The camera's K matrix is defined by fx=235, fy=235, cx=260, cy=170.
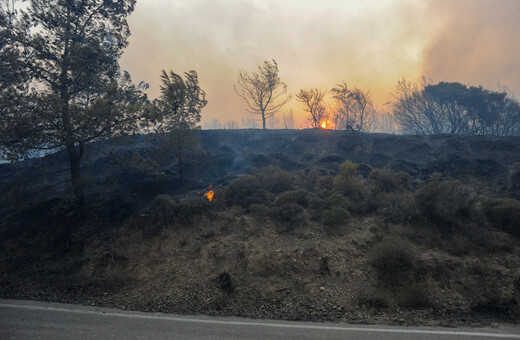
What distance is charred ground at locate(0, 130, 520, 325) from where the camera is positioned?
6383 millimetres

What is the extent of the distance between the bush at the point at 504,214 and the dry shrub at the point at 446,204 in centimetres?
75

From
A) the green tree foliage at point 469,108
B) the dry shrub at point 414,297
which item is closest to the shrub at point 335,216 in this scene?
the dry shrub at point 414,297

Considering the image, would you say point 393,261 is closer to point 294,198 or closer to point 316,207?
point 316,207

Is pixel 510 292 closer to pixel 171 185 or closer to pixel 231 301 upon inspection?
pixel 231 301

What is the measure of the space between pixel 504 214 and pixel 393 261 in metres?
5.92

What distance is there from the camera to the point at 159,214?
34.9 feet

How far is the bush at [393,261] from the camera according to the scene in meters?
6.94

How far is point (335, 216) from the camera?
9930 millimetres

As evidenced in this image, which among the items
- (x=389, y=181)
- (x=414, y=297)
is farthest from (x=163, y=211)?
(x=389, y=181)

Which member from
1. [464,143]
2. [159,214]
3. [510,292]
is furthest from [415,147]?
[159,214]

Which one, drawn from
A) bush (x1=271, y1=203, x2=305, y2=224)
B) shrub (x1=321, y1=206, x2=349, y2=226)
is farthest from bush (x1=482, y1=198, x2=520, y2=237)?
bush (x1=271, y1=203, x2=305, y2=224)

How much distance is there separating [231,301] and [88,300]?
4.24 metres

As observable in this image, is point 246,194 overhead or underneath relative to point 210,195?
underneath

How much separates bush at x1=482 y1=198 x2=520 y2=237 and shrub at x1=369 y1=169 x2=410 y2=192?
4.06 meters
